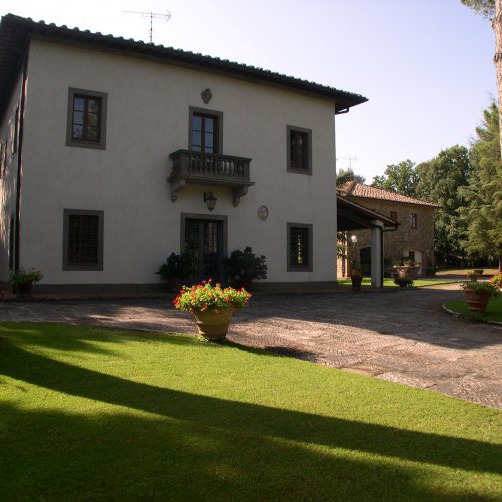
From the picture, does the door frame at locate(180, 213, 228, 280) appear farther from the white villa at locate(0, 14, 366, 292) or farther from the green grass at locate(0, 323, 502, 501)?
the green grass at locate(0, 323, 502, 501)

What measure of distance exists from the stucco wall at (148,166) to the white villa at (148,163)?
0.04m

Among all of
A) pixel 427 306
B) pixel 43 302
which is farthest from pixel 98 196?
pixel 427 306

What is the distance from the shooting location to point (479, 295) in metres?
11.0

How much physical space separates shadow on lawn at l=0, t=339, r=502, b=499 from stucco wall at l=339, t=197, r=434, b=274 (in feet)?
102

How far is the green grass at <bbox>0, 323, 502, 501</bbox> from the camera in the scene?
272cm

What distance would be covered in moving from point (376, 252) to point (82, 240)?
12.2 metres

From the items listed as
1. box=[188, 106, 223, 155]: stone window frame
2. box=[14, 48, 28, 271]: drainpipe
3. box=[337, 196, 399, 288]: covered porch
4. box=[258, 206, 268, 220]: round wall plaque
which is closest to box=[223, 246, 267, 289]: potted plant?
box=[258, 206, 268, 220]: round wall plaque

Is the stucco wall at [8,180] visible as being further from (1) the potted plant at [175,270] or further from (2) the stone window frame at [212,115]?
(2) the stone window frame at [212,115]

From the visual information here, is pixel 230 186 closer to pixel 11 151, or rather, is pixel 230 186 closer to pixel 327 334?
pixel 11 151

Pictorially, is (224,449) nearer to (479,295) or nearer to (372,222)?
(479,295)

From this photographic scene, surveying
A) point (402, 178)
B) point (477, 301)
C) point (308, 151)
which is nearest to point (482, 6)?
point (308, 151)

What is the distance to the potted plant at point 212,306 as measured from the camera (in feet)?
22.6

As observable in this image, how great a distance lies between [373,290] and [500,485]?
1649cm

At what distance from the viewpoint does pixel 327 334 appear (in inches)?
325
